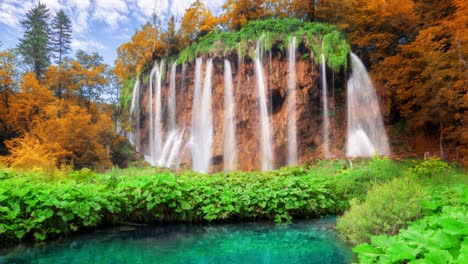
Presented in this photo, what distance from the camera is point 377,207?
5.40m

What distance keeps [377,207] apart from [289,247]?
5.59 ft

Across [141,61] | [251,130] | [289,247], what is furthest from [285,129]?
[141,61]

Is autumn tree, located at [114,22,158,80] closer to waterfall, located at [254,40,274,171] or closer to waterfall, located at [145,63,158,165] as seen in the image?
waterfall, located at [145,63,158,165]

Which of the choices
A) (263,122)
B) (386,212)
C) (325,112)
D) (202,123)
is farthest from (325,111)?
(386,212)

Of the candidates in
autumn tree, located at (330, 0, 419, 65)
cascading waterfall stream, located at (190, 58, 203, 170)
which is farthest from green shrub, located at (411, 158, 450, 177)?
cascading waterfall stream, located at (190, 58, 203, 170)

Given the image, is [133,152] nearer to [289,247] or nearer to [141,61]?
[141,61]

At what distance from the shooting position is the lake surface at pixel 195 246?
5.28m

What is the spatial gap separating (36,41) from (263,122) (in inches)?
928

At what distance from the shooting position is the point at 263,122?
20.9 m

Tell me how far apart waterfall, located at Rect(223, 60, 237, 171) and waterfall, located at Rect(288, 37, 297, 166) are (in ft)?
11.8

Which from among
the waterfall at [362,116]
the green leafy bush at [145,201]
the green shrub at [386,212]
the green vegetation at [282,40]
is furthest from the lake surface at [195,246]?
the green vegetation at [282,40]

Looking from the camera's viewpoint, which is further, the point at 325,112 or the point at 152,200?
the point at 325,112

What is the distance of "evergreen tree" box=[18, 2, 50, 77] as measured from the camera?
3028 centimetres

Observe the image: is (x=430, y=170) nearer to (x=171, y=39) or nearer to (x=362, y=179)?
(x=362, y=179)
